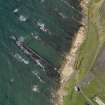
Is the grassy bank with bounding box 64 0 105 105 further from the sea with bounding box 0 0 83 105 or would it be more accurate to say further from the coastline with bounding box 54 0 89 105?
the sea with bounding box 0 0 83 105

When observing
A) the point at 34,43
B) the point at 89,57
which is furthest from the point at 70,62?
the point at 34,43

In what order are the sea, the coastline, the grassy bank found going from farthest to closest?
the sea < the coastline < the grassy bank

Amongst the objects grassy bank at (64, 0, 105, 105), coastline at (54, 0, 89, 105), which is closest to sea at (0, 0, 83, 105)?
coastline at (54, 0, 89, 105)

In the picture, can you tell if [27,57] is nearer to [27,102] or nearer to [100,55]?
[27,102]

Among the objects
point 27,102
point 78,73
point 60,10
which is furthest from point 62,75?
point 60,10

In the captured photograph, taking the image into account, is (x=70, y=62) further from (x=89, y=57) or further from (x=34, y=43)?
(x=34, y=43)

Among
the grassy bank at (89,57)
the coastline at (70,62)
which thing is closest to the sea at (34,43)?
the coastline at (70,62)
